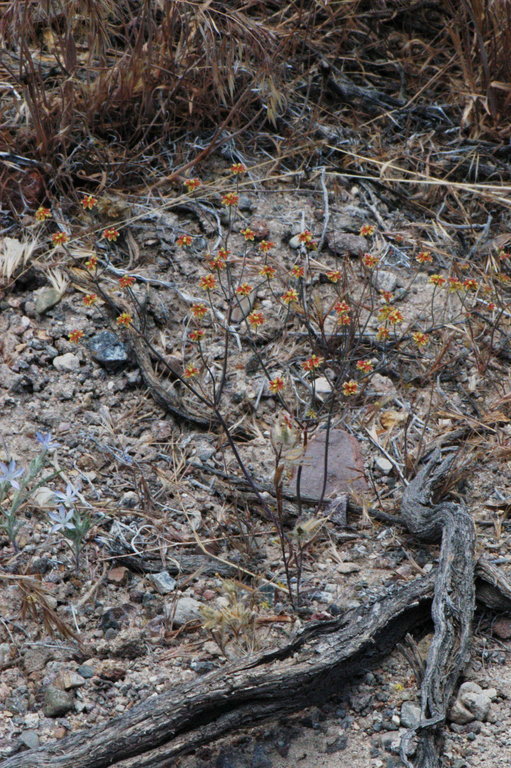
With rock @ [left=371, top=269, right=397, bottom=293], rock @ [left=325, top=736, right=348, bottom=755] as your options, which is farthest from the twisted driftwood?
rock @ [left=371, top=269, right=397, bottom=293]

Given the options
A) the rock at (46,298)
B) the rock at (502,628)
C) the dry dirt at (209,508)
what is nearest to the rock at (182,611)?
the dry dirt at (209,508)

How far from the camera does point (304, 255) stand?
380 centimetres

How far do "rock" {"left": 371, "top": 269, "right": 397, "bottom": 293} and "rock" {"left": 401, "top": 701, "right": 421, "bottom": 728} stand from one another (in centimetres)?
194

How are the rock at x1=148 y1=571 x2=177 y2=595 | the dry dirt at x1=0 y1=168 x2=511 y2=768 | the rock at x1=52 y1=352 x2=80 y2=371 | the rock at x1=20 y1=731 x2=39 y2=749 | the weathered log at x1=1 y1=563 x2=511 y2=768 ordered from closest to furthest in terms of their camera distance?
the weathered log at x1=1 y1=563 x2=511 y2=768
the rock at x1=20 y1=731 x2=39 y2=749
the dry dirt at x1=0 y1=168 x2=511 y2=768
the rock at x1=148 y1=571 x2=177 y2=595
the rock at x1=52 y1=352 x2=80 y2=371

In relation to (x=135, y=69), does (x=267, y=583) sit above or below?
below

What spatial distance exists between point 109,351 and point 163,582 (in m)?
1.06

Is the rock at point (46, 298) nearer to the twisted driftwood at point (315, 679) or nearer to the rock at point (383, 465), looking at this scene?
the rock at point (383, 465)

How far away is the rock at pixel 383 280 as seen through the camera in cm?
374

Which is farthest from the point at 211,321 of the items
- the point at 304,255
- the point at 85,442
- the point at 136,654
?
the point at 136,654

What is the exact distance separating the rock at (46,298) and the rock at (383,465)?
149 cm

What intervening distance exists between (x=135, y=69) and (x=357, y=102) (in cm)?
125

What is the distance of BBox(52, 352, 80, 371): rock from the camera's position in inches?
129

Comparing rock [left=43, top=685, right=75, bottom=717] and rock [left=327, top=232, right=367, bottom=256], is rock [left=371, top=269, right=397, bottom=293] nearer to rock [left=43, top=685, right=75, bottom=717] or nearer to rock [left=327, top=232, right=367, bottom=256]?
rock [left=327, top=232, right=367, bottom=256]

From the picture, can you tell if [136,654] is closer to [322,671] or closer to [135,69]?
[322,671]
